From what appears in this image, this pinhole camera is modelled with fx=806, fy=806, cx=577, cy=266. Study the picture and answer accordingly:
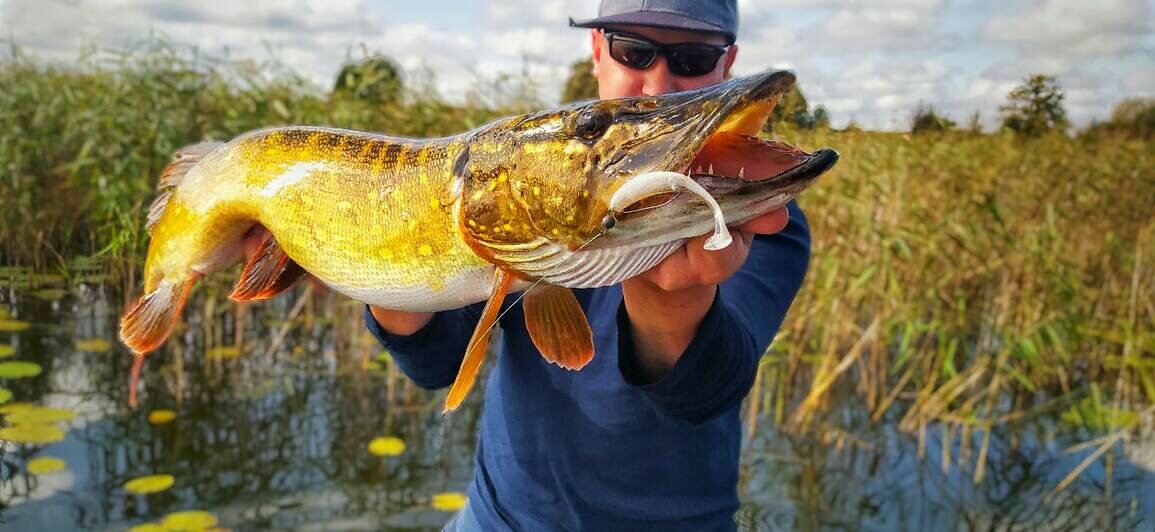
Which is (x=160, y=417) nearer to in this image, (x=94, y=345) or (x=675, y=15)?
(x=94, y=345)

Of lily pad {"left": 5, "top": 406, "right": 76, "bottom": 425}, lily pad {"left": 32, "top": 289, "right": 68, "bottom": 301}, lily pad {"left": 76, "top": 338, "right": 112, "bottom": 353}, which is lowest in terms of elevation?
lily pad {"left": 5, "top": 406, "right": 76, "bottom": 425}

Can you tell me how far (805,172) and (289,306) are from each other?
4.75 metres

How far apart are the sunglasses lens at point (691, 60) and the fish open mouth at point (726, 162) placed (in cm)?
95

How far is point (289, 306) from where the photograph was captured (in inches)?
203

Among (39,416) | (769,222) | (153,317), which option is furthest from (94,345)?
(769,222)

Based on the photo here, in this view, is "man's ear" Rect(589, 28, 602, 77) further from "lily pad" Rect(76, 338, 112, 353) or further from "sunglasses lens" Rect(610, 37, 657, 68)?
"lily pad" Rect(76, 338, 112, 353)

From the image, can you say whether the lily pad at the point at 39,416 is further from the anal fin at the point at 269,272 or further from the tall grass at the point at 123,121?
the anal fin at the point at 269,272

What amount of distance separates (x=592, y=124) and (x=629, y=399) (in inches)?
23.3

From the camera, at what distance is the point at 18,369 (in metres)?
3.93

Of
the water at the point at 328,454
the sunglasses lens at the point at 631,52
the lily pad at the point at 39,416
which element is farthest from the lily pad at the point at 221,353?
the sunglasses lens at the point at 631,52

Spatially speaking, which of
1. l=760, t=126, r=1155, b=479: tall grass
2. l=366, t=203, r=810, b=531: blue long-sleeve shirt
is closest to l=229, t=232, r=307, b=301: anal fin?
l=366, t=203, r=810, b=531: blue long-sleeve shirt

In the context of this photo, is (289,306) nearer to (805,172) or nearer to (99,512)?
(99,512)

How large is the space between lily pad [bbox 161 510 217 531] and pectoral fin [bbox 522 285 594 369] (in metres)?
2.91

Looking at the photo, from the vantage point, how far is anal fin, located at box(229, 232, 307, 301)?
5.15 feet
